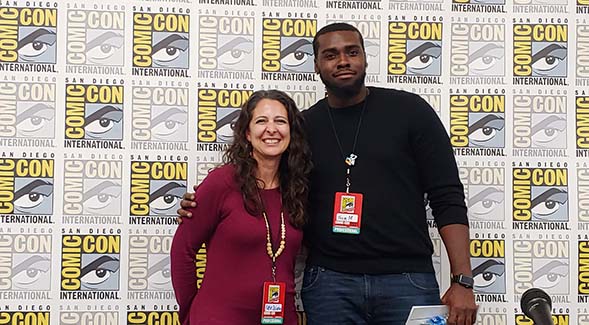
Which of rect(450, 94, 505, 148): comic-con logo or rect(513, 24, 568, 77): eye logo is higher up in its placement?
rect(513, 24, 568, 77): eye logo

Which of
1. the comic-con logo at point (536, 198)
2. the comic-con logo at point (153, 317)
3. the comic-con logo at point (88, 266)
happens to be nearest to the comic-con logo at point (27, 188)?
the comic-con logo at point (88, 266)

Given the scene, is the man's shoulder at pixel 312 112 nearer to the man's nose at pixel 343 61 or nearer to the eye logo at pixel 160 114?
the man's nose at pixel 343 61

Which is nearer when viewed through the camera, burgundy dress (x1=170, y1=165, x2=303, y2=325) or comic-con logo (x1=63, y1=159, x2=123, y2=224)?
burgundy dress (x1=170, y1=165, x2=303, y2=325)

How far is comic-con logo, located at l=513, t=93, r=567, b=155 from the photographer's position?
7.20 ft

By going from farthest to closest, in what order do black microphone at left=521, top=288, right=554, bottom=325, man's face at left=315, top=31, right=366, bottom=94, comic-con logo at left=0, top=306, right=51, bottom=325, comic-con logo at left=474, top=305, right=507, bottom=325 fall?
1. comic-con logo at left=474, top=305, right=507, bottom=325
2. comic-con logo at left=0, top=306, right=51, bottom=325
3. man's face at left=315, top=31, right=366, bottom=94
4. black microphone at left=521, top=288, right=554, bottom=325

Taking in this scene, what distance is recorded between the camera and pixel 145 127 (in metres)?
2.12

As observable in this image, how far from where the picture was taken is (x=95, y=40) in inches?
83.3

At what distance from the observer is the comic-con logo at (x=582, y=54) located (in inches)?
87.0

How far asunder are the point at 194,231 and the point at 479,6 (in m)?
1.33

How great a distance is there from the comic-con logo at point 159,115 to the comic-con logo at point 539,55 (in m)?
1.22

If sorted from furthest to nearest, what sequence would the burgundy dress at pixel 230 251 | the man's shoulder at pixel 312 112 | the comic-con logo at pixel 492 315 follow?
the comic-con logo at pixel 492 315
the man's shoulder at pixel 312 112
the burgundy dress at pixel 230 251

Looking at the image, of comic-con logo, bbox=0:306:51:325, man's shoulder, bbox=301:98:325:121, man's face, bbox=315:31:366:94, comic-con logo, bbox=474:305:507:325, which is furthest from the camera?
comic-con logo, bbox=474:305:507:325

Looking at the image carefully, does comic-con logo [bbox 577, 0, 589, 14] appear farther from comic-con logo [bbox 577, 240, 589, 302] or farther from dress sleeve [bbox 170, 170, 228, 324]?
dress sleeve [bbox 170, 170, 228, 324]

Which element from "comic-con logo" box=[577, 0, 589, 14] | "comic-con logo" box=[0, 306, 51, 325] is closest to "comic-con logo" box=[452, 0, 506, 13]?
"comic-con logo" box=[577, 0, 589, 14]
